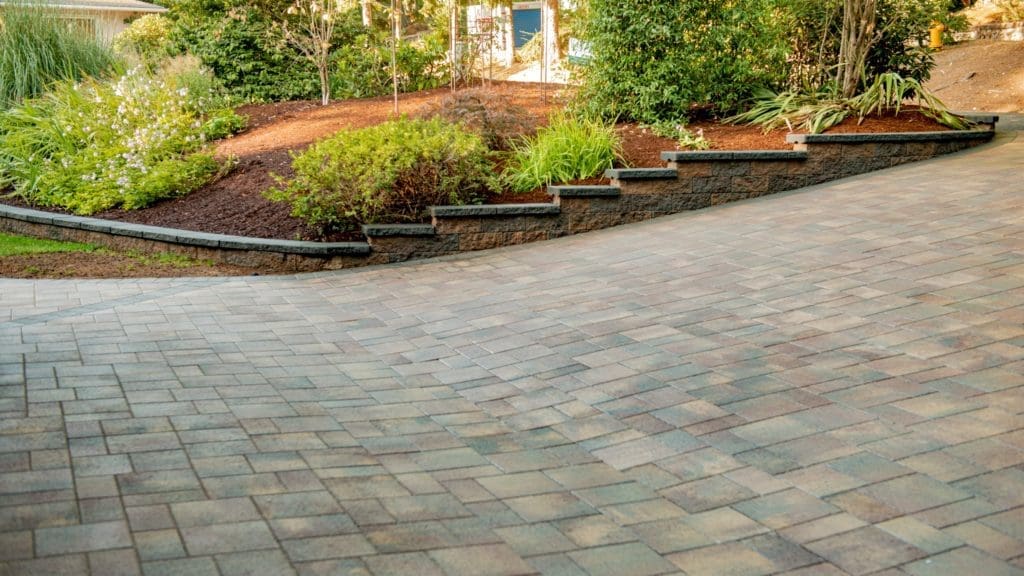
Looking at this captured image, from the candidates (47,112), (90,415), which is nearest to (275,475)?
(90,415)

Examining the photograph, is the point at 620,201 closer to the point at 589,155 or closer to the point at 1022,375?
the point at 589,155

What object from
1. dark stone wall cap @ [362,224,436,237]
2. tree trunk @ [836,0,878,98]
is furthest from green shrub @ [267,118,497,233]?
tree trunk @ [836,0,878,98]

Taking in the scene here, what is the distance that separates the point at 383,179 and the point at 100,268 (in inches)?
95.1

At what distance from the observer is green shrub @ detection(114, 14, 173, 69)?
14273 millimetres

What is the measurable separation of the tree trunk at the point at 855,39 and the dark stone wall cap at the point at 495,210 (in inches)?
144

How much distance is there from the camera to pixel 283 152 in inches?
412

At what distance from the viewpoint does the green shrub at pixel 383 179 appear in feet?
25.6

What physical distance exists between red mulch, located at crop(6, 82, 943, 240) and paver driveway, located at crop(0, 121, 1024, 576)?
1720mm

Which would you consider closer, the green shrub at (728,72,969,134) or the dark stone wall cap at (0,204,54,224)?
the green shrub at (728,72,969,134)

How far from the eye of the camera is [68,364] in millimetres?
4820

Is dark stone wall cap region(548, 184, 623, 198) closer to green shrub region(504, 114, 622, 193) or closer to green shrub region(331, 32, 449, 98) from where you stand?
green shrub region(504, 114, 622, 193)

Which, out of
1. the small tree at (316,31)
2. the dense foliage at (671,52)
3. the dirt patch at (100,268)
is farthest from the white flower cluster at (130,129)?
the dense foliage at (671,52)

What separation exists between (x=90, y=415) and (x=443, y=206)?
167 inches

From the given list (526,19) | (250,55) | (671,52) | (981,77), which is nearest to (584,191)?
(671,52)
